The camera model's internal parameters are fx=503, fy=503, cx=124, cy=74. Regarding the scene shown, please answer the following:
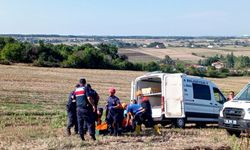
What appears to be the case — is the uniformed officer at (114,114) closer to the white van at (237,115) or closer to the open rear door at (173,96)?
the white van at (237,115)

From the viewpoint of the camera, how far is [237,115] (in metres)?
14.8

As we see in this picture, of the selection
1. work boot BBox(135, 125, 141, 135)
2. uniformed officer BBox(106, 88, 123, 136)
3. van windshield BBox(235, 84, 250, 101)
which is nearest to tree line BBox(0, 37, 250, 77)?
van windshield BBox(235, 84, 250, 101)

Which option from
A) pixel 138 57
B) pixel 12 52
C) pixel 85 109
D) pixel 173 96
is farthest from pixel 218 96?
pixel 138 57

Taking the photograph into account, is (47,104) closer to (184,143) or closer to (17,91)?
(17,91)

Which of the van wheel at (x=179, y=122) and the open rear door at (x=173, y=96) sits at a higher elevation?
the open rear door at (x=173, y=96)

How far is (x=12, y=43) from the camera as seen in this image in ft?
229

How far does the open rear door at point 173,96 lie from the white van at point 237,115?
277 centimetres

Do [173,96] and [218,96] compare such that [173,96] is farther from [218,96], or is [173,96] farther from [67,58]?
[67,58]

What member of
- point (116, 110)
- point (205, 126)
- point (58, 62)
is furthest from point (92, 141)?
point (58, 62)

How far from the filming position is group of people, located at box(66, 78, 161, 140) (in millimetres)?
13250

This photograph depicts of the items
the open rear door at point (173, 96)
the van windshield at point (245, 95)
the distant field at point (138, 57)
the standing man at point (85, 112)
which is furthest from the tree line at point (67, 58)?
the standing man at point (85, 112)

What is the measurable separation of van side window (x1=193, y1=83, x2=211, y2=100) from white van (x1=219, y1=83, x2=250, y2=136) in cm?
307

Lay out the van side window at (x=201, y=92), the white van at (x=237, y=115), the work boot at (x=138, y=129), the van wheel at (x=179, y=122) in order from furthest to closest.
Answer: the van side window at (x=201, y=92), the van wheel at (x=179, y=122), the work boot at (x=138, y=129), the white van at (x=237, y=115)

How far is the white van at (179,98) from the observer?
18031 mm
